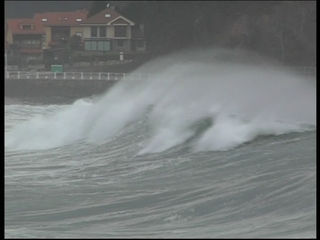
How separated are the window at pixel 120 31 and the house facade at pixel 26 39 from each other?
3.18ft

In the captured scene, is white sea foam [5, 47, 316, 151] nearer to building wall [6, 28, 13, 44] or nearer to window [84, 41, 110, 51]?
window [84, 41, 110, 51]

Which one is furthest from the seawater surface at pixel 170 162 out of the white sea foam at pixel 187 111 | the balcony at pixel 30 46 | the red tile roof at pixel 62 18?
the red tile roof at pixel 62 18

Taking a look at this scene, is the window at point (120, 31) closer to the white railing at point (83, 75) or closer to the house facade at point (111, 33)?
the house facade at point (111, 33)

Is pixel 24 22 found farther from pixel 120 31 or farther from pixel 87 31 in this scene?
pixel 120 31

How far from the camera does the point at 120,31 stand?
32.5ft

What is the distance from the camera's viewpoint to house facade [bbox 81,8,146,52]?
971 centimetres

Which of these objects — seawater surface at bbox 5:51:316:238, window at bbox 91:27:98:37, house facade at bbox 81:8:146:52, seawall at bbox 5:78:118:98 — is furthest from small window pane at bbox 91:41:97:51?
seawater surface at bbox 5:51:316:238

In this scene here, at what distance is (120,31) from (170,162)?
17.8 feet

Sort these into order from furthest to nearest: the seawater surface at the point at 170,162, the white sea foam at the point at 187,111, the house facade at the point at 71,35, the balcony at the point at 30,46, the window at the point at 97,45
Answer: the balcony at the point at 30,46
the house facade at the point at 71,35
the window at the point at 97,45
the white sea foam at the point at 187,111
the seawater surface at the point at 170,162

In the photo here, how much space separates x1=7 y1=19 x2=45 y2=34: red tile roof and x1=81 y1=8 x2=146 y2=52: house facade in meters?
0.60

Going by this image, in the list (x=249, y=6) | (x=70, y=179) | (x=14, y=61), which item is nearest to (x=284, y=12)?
(x=249, y=6)

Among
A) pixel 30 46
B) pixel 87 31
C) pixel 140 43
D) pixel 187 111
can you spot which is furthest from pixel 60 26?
pixel 187 111

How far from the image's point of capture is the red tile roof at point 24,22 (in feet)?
33.2

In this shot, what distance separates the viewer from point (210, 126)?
5871 millimetres
